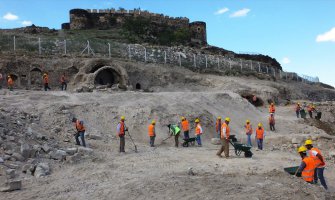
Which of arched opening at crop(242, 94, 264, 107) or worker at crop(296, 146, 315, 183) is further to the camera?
arched opening at crop(242, 94, 264, 107)

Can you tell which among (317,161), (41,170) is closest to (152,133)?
(41,170)

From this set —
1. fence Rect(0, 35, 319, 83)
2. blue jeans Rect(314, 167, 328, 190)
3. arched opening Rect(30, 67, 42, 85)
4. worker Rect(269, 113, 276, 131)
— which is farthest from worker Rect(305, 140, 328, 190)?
fence Rect(0, 35, 319, 83)

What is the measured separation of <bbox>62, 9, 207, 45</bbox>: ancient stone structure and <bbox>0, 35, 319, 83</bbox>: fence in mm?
10948

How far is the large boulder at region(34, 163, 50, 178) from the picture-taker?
10.7 meters

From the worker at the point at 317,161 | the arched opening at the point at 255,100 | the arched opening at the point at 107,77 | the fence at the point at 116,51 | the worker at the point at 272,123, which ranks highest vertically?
the fence at the point at 116,51

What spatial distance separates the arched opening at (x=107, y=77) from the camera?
28875mm

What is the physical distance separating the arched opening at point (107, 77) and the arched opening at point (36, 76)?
435cm

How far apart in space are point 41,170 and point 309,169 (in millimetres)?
6670

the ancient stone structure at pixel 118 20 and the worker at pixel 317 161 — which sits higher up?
the ancient stone structure at pixel 118 20

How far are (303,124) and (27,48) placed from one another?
2077 cm

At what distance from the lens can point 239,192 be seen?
29.9 feet

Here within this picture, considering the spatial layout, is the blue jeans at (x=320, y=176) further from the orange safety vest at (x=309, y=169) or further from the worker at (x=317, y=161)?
the orange safety vest at (x=309, y=169)

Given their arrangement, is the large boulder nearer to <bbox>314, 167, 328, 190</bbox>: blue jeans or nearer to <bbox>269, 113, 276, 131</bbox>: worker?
<bbox>314, 167, 328, 190</bbox>: blue jeans

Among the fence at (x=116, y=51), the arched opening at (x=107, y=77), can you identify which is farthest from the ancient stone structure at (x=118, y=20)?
the arched opening at (x=107, y=77)
